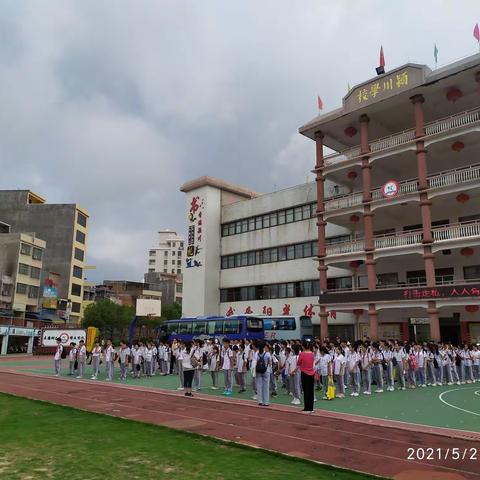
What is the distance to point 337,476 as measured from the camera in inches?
245

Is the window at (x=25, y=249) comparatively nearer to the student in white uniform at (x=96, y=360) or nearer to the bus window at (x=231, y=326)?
the bus window at (x=231, y=326)

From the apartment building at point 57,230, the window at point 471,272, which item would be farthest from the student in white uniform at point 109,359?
the apartment building at point 57,230

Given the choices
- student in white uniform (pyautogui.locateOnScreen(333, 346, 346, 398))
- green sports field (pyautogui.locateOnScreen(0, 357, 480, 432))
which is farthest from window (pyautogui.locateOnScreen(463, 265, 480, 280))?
student in white uniform (pyautogui.locateOnScreen(333, 346, 346, 398))

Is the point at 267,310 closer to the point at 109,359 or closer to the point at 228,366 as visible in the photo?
the point at 109,359

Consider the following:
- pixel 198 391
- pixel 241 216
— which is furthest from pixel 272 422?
pixel 241 216

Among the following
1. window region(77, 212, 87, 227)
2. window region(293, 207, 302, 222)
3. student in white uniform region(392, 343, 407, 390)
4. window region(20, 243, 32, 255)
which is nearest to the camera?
student in white uniform region(392, 343, 407, 390)

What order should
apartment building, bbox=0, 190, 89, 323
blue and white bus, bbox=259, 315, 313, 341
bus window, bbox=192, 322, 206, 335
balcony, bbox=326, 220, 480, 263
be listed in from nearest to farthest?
balcony, bbox=326, 220, 480, 263 < bus window, bbox=192, 322, 206, 335 < blue and white bus, bbox=259, 315, 313, 341 < apartment building, bbox=0, 190, 89, 323

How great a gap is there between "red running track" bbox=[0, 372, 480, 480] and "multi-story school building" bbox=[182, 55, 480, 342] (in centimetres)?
1732

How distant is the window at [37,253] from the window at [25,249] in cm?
89

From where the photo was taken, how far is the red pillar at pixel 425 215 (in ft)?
84.5

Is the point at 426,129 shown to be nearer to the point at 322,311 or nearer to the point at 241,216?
the point at 322,311

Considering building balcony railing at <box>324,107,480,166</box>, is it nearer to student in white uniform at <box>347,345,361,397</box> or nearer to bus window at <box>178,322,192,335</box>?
bus window at <box>178,322,192,335</box>

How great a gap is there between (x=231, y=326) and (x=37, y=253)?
130 ft

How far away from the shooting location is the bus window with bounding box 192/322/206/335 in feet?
104
